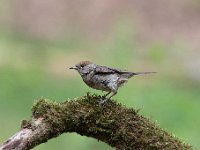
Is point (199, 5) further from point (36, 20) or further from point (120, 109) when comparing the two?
point (120, 109)

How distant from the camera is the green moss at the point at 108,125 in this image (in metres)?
6.12

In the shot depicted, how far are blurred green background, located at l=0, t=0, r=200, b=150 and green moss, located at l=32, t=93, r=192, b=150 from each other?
3221 millimetres

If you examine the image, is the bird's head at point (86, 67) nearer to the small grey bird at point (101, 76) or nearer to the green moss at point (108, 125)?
the small grey bird at point (101, 76)

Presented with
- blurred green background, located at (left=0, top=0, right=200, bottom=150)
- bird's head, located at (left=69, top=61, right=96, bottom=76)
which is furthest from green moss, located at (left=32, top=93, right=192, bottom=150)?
blurred green background, located at (left=0, top=0, right=200, bottom=150)

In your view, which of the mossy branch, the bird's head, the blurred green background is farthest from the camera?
the blurred green background

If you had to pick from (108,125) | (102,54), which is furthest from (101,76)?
(102,54)

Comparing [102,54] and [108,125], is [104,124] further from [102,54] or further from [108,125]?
[102,54]

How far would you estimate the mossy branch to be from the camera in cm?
610

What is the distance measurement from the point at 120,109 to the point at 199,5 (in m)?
18.1

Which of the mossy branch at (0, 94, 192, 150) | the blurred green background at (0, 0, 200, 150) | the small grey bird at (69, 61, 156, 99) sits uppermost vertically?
the blurred green background at (0, 0, 200, 150)

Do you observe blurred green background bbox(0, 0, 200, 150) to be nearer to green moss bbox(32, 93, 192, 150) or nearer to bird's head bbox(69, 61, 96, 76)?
bird's head bbox(69, 61, 96, 76)

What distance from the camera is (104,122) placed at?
20.2 ft

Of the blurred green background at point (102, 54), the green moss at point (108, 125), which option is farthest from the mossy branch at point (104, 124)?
the blurred green background at point (102, 54)

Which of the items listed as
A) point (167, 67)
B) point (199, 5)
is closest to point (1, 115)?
point (167, 67)
